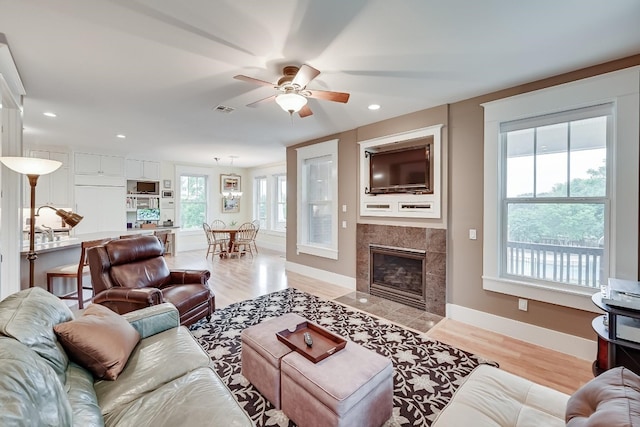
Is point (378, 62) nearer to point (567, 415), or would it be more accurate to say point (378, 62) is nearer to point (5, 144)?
point (567, 415)

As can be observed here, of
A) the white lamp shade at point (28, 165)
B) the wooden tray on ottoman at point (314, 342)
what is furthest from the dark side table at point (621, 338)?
the white lamp shade at point (28, 165)

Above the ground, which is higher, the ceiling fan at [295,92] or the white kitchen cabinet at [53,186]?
the ceiling fan at [295,92]

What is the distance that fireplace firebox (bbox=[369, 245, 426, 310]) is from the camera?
3742mm

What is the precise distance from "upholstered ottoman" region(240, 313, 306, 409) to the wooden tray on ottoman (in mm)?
50

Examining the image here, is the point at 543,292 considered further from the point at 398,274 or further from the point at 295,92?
the point at 295,92

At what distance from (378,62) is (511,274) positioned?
8.49 feet

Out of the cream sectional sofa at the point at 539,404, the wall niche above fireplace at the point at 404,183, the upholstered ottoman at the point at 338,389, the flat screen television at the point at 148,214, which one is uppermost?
the wall niche above fireplace at the point at 404,183

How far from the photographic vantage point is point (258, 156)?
7098 millimetres

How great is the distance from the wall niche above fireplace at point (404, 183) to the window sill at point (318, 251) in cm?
94

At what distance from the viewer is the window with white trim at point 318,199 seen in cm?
486

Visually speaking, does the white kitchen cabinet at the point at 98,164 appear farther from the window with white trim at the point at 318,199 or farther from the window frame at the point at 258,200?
the window with white trim at the point at 318,199

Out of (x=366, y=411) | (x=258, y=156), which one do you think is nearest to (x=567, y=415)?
(x=366, y=411)

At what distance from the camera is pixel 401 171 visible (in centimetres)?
386

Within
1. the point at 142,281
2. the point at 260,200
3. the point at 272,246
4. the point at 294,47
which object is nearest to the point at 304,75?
the point at 294,47
